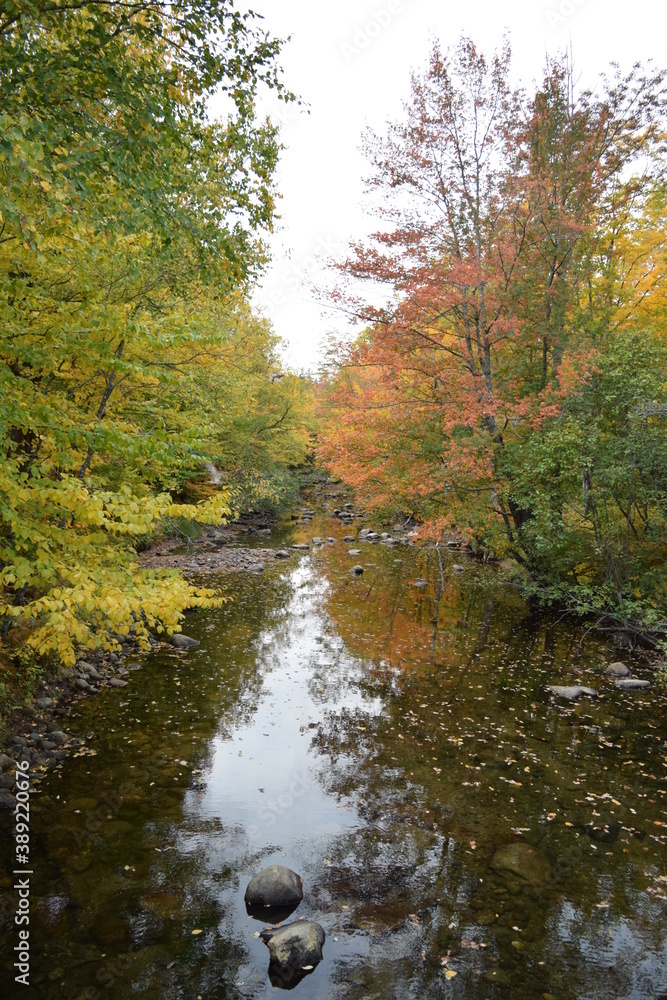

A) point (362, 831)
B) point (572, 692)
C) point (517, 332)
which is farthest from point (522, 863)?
point (517, 332)

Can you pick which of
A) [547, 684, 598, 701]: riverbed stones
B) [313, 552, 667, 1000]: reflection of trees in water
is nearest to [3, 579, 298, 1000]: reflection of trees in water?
[313, 552, 667, 1000]: reflection of trees in water

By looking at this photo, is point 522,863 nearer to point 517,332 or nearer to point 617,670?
point 617,670

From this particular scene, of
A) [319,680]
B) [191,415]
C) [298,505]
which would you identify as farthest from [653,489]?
[298,505]

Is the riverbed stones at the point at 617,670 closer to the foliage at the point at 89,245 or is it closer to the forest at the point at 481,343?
the forest at the point at 481,343

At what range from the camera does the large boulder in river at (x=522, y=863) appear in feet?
18.8

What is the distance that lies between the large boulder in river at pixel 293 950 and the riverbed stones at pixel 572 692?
658 centimetres

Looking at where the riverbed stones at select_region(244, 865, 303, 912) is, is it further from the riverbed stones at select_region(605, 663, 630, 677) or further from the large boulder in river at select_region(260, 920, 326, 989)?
the riverbed stones at select_region(605, 663, 630, 677)

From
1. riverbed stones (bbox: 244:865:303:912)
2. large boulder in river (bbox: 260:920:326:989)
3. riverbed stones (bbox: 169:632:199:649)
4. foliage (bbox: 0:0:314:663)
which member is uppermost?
foliage (bbox: 0:0:314:663)

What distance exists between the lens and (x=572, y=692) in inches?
395

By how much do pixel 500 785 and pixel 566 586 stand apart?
6.68 m

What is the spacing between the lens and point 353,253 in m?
13.8

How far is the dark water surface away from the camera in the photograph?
464cm

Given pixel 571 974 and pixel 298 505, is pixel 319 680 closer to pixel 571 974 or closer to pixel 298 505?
pixel 571 974

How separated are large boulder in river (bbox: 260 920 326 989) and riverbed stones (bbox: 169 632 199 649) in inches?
286
